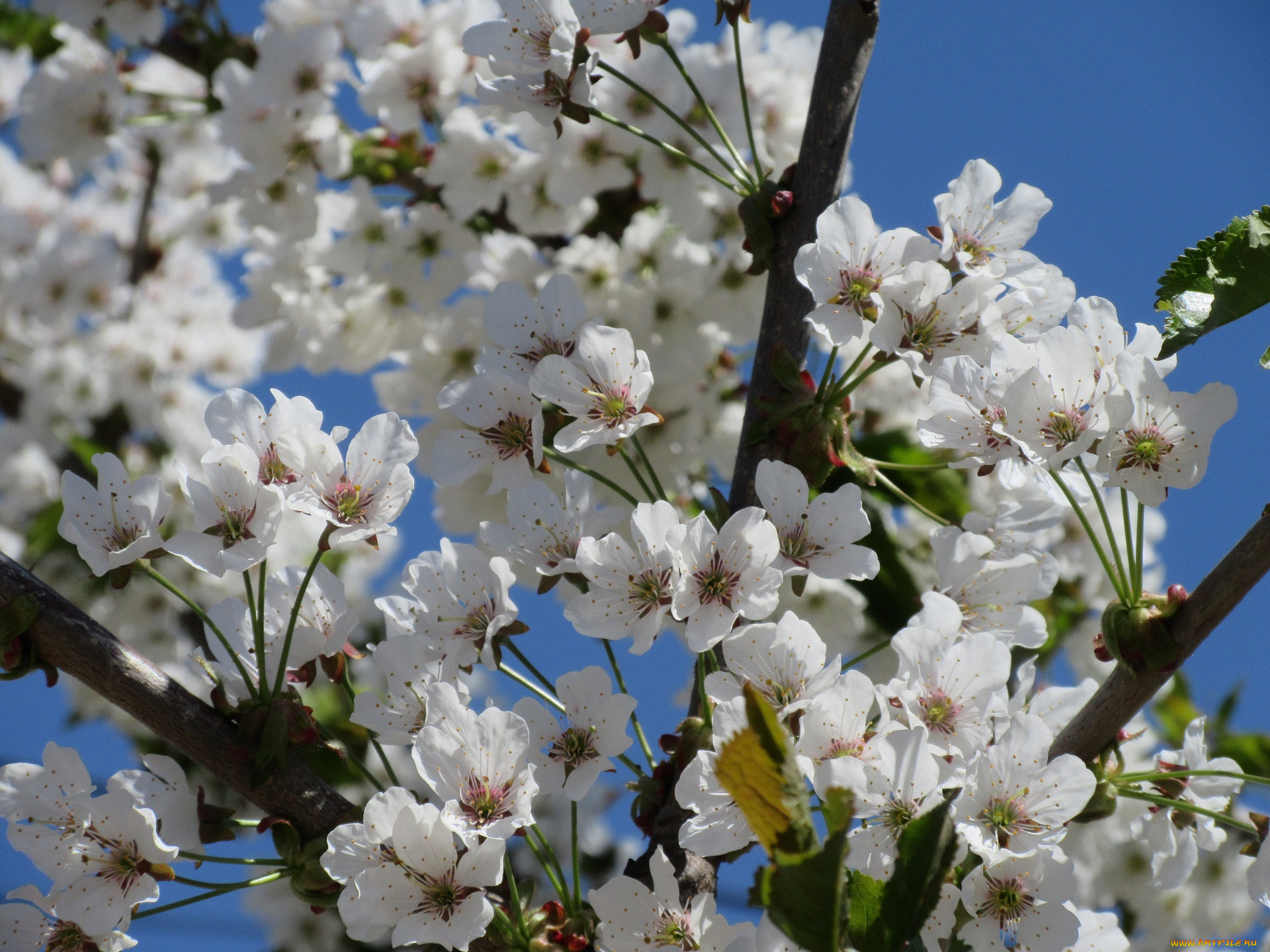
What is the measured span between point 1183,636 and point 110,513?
1.44m

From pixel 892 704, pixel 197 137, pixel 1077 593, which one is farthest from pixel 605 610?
pixel 197 137

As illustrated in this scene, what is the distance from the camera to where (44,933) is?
1414 mm

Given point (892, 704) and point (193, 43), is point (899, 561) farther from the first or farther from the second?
point (193, 43)

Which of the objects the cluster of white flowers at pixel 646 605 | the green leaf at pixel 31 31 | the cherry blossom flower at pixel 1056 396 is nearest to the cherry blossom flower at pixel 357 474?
the cluster of white flowers at pixel 646 605

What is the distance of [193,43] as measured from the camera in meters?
3.24

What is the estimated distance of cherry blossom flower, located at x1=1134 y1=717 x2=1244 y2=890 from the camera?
161 cm

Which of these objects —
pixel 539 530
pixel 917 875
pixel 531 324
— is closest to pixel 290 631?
pixel 539 530

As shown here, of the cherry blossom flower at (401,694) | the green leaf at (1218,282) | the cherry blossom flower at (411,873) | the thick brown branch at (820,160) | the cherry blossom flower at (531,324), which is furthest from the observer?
the thick brown branch at (820,160)

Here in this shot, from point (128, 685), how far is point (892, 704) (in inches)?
39.1

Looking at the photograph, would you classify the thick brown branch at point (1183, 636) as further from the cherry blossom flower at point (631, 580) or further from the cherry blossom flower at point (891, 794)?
the cherry blossom flower at point (631, 580)

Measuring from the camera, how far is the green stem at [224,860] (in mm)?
1402

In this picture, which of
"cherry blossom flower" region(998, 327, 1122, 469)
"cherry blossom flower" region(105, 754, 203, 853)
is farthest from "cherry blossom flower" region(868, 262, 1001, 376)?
"cherry blossom flower" region(105, 754, 203, 853)

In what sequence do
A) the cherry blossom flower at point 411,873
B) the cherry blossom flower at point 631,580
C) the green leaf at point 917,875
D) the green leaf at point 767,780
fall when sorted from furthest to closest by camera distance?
the cherry blossom flower at point 631,580
the cherry blossom flower at point 411,873
the green leaf at point 917,875
the green leaf at point 767,780

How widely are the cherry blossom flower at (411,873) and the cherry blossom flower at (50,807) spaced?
0.36 meters
